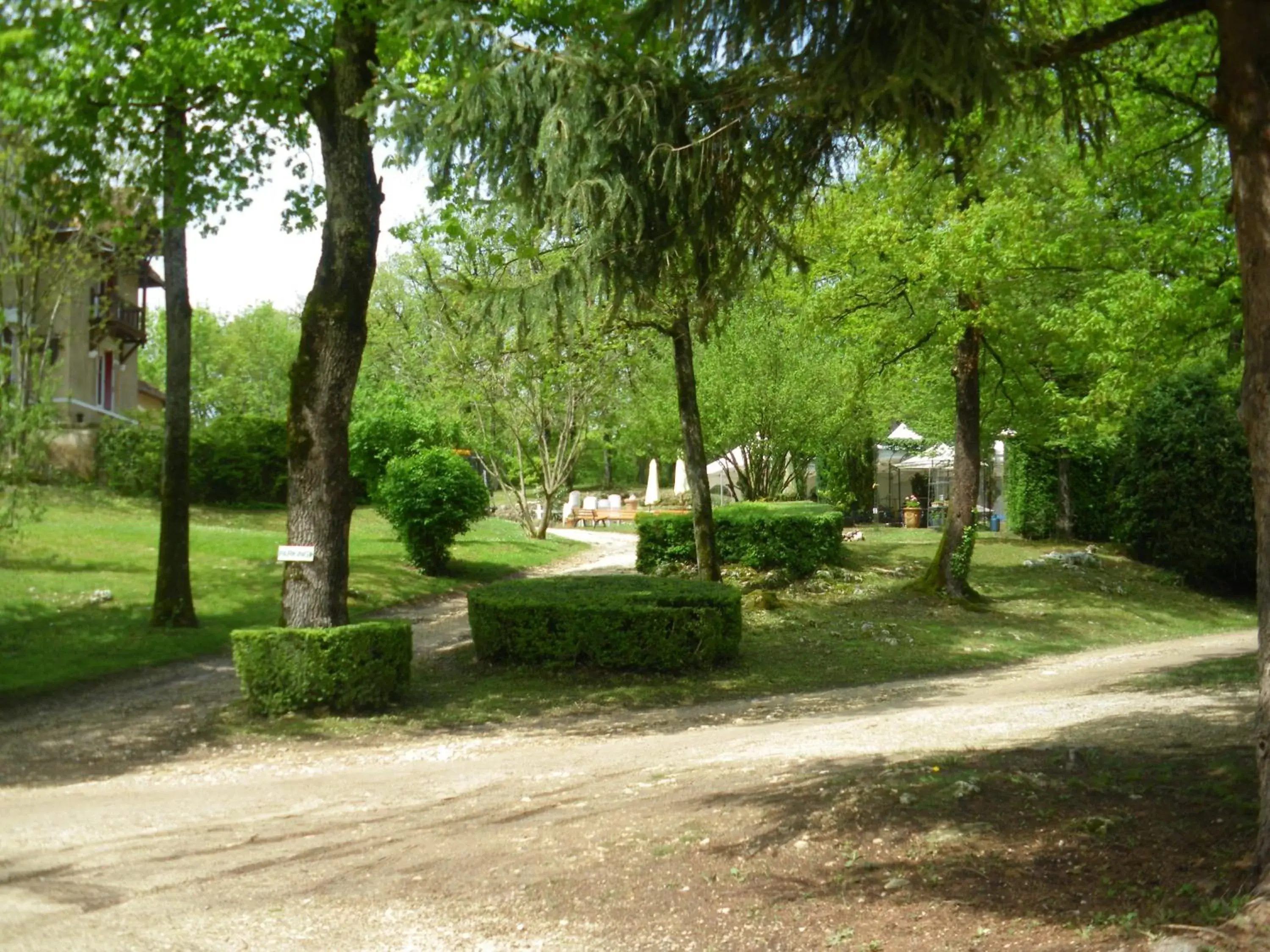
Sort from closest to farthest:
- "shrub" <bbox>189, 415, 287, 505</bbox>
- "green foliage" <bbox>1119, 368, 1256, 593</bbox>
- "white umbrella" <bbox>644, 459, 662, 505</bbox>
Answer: "green foliage" <bbox>1119, 368, 1256, 593</bbox> < "shrub" <bbox>189, 415, 287, 505</bbox> < "white umbrella" <bbox>644, 459, 662, 505</bbox>

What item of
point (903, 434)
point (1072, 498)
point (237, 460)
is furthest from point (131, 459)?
point (1072, 498)

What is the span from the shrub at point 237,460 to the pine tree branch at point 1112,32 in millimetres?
26114

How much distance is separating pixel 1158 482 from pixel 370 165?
16.7 meters

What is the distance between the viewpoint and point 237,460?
3100 cm

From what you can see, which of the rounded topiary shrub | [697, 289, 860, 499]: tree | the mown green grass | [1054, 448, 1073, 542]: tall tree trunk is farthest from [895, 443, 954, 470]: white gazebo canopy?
the mown green grass

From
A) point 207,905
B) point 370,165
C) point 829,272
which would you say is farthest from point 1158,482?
point 207,905

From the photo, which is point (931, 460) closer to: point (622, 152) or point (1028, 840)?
point (622, 152)

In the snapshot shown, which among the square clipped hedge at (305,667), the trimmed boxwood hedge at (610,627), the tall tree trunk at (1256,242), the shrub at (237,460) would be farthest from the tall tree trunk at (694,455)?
the shrub at (237,460)

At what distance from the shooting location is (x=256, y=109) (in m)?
12.2

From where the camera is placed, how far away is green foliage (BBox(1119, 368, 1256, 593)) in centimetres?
2169

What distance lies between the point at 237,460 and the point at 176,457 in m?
15.5

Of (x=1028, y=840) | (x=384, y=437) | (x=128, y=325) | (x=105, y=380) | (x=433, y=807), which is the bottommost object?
(x=433, y=807)

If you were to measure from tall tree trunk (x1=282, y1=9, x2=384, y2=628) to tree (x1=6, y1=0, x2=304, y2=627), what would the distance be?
0.72 meters

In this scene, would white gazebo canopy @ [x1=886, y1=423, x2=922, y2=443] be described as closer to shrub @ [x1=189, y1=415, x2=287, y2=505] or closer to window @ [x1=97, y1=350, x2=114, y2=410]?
shrub @ [x1=189, y1=415, x2=287, y2=505]
